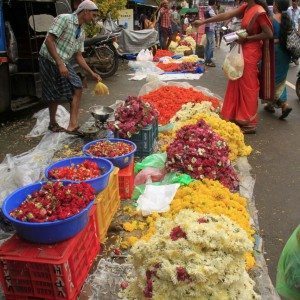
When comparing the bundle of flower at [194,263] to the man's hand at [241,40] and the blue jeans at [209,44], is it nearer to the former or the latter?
the man's hand at [241,40]

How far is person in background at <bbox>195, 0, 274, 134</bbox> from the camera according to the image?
20.2ft

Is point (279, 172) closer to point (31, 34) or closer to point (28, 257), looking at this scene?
point (28, 257)

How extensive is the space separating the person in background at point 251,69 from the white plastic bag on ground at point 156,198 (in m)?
3.24

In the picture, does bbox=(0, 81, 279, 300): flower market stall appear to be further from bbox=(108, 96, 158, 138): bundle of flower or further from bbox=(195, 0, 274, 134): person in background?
bbox=(195, 0, 274, 134): person in background

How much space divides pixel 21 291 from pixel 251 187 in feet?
9.76

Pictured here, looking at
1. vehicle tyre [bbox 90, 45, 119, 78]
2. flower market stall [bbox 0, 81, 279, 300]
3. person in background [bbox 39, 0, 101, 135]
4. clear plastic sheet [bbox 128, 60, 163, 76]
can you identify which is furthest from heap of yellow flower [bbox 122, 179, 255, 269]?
clear plastic sheet [bbox 128, 60, 163, 76]

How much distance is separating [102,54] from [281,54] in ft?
18.3

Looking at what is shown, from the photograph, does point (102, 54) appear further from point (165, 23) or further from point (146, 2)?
point (146, 2)

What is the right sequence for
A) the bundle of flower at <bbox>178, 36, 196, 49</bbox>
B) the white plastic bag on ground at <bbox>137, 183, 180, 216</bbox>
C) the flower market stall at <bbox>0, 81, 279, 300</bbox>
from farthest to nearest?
the bundle of flower at <bbox>178, 36, 196, 49</bbox>, the white plastic bag on ground at <bbox>137, 183, 180, 216</bbox>, the flower market stall at <bbox>0, 81, 279, 300</bbox>

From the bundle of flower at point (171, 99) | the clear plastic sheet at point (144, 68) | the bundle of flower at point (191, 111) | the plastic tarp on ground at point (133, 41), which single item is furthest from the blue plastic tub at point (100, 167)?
the plastic tarp on ground at point (133, 41)

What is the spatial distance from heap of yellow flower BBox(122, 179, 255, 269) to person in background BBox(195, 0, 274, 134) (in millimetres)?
3019

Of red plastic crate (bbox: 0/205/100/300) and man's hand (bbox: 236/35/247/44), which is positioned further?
man's hand (bbox: 236/35/247/44)

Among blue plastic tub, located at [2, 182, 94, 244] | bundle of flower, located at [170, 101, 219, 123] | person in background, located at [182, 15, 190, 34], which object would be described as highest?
blue plastic tub, located at [2, 182, 94, 244]

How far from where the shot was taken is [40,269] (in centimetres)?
262
